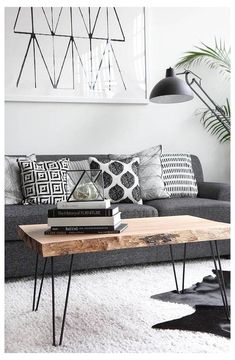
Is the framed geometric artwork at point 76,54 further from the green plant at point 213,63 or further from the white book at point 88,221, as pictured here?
the white book at point 88,221

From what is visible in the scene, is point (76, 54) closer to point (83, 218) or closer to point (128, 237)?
point (83, 218)

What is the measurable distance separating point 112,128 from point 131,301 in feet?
6.21

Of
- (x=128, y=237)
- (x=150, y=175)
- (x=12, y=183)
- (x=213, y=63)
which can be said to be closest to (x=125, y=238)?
(x=128, y=237)

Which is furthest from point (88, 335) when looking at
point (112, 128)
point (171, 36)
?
point (171, 36)

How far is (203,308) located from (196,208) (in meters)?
1.02

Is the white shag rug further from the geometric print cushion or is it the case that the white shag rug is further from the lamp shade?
the lamp shade

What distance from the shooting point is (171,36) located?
388cm

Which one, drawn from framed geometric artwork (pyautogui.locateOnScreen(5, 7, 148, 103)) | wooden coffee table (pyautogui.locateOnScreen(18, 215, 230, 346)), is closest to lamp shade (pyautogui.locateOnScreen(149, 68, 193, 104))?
framed geometric artwork (pyautogui.locateOnScreen(5, 7, 148, 103))

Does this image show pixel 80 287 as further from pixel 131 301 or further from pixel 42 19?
pixel 42 19

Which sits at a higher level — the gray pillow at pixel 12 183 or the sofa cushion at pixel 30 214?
the gray pillow at pixel 12 183

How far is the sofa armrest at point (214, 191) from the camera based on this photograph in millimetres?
3229

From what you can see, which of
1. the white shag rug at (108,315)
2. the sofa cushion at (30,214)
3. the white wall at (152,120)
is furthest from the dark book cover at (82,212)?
the white wall at (152,120)

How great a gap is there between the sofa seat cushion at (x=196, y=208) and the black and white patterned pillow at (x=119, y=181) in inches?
6.5

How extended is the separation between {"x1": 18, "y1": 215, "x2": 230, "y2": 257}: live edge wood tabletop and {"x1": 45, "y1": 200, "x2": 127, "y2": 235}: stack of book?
0.04m
